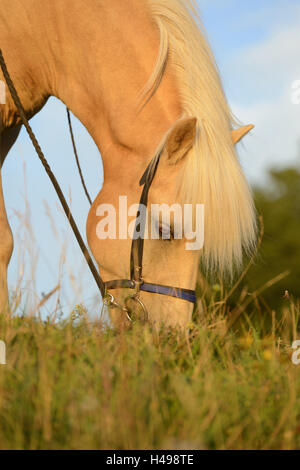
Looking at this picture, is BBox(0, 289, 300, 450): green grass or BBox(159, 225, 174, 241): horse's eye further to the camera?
BBox(159, 225, 174, 241): horse's eye

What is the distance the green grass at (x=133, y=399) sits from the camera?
66.1 inches

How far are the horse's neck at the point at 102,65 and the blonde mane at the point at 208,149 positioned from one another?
0.10 metres

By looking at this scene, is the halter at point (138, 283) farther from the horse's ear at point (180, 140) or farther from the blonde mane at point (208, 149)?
the blonde mane at point (208, 149)

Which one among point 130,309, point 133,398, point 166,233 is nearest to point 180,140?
point 166,233

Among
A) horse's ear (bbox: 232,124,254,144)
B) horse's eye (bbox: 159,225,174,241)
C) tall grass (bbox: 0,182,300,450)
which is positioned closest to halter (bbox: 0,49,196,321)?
horse's eye (bbox: 159,225,174,241)

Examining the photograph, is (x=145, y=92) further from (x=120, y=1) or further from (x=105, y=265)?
(x=105, y=265)

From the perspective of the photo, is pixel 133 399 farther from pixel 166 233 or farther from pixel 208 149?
pixel 208 149

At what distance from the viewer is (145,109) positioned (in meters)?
3.70

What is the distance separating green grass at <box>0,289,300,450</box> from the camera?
1.68 metres

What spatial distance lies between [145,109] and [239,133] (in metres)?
0.71

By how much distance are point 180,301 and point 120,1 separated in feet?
7.71

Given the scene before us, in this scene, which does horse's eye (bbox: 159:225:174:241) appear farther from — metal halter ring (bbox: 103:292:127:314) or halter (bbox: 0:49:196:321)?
metal halter ring (bbox: 103:292:127:314)

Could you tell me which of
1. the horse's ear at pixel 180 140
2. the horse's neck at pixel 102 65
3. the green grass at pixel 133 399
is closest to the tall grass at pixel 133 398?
the green grass at pixel 133 399
